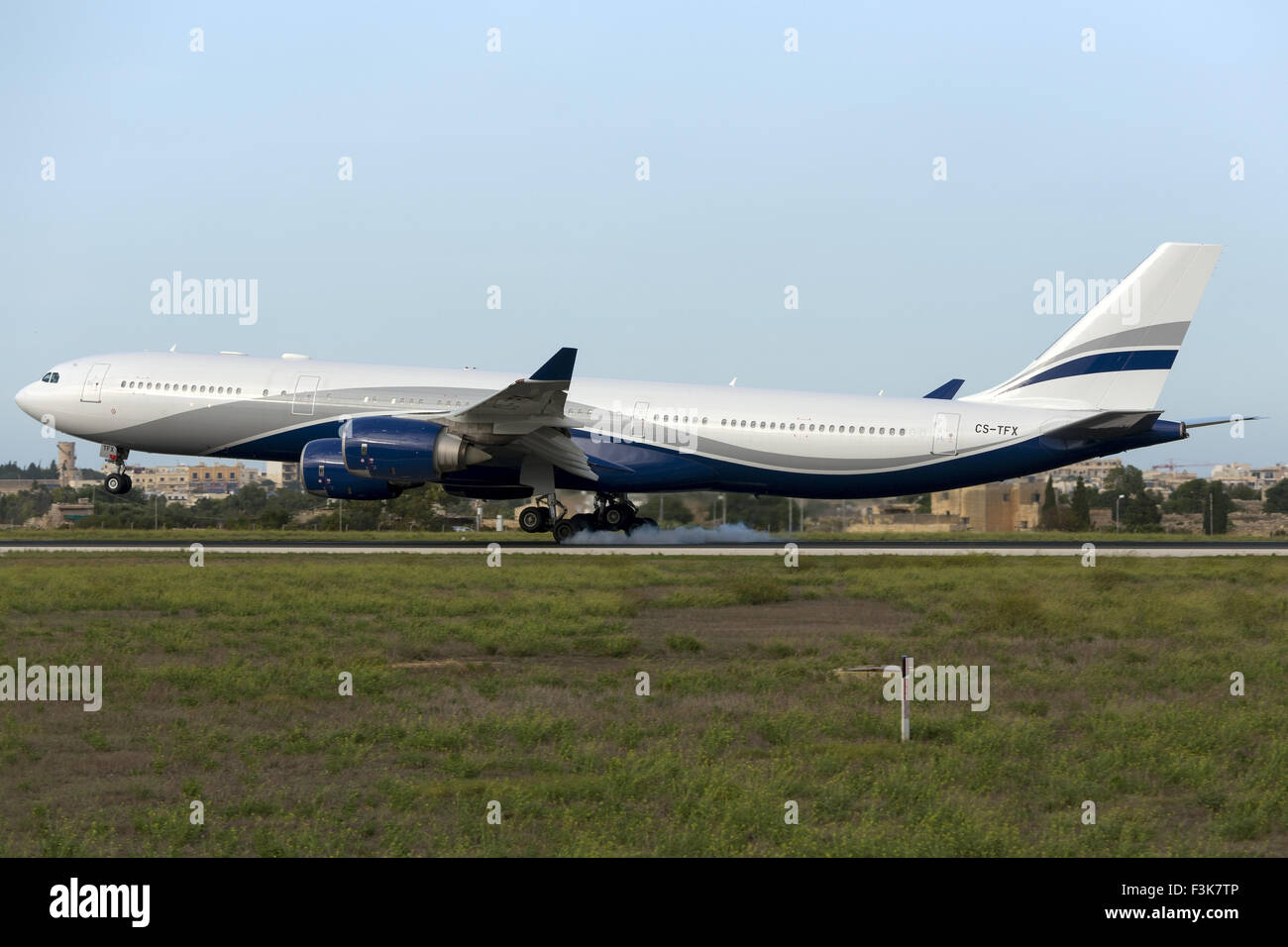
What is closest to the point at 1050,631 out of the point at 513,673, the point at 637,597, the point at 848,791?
the point at 637,597

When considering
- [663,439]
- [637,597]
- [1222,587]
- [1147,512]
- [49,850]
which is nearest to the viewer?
[49,850]

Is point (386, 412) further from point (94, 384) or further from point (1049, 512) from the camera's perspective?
point (1049, 512)

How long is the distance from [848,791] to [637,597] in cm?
1480

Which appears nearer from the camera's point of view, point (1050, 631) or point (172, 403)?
point (1050, 631)

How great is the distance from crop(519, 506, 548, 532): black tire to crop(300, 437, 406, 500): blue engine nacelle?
462 centimetres

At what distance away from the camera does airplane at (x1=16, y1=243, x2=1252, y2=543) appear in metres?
36.0

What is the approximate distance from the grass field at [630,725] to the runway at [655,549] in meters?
9.18

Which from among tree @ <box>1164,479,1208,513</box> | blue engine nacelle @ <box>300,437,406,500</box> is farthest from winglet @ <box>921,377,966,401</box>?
tree @ <box>1164,479,1208,513</box>

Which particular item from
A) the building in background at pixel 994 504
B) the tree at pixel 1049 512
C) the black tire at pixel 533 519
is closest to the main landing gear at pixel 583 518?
the black tire at pixel 533 519

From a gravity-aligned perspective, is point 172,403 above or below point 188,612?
above

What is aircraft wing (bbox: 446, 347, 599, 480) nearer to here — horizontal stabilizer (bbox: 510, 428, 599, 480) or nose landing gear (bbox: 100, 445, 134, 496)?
horizontal stabilizer (bbox: 510, 428, 599, 480)

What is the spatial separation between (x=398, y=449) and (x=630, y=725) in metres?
22.6
